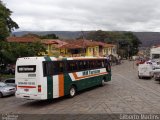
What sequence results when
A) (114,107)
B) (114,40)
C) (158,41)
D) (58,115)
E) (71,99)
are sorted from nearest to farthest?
(58,115)
(114,107)
(71,99)
(114,40)
(158,41)

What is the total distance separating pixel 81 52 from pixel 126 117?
5635cm

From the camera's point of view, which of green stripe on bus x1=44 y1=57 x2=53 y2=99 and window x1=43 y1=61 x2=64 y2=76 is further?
window x1=43 y1=61 x2=64 y2=76

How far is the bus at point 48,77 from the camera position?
695 inches

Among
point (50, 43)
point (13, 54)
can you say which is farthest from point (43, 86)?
point (50, 43)

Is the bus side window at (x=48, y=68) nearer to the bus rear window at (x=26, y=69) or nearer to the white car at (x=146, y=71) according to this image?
the bus rear window at (x=26, y=69)

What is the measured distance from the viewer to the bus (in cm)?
1766

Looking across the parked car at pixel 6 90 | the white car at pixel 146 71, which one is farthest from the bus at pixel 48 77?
the white car at pixel 146 71

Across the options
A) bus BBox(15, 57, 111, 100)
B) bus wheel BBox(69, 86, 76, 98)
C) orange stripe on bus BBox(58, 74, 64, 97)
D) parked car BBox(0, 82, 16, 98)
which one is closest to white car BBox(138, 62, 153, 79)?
bus BBox(15, 57, 111, 100)

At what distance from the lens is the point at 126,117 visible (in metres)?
13.4

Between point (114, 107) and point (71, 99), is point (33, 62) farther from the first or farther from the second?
point (114, 107)

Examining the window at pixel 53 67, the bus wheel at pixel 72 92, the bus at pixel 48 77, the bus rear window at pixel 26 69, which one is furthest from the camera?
the bus wheel at pixel 72 92

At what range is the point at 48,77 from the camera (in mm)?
18000

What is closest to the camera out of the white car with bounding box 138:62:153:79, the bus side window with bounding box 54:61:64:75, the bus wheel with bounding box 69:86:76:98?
the bus side window with bounding box 54:61:64:75

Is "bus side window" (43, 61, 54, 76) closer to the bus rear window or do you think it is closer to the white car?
the bus rear window
